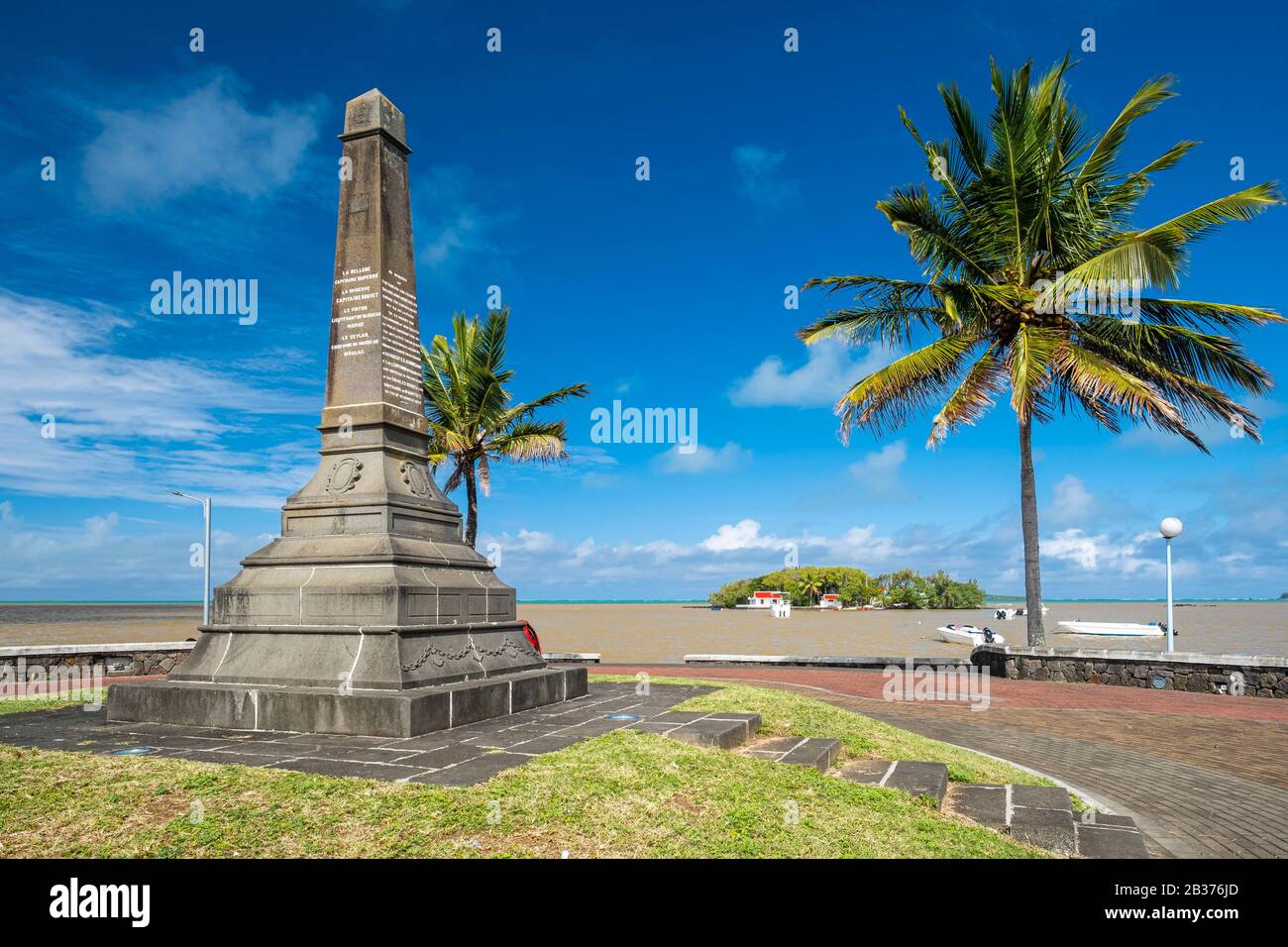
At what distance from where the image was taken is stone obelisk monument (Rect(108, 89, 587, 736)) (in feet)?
24.4

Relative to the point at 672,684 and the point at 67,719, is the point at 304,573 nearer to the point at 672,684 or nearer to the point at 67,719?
the point at 67,719

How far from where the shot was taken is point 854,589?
98000 millimetres

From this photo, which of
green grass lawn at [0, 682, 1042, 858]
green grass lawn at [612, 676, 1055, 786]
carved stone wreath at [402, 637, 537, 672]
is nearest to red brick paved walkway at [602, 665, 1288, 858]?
green grass lawn at [612, 676, 1055, 786]

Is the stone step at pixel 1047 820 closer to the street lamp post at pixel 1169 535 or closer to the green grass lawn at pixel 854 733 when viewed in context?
the green grass lawn at pixel 854 733

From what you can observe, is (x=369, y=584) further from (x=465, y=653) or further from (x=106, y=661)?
(x=106, y=661)

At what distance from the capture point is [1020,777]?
7.36 metres

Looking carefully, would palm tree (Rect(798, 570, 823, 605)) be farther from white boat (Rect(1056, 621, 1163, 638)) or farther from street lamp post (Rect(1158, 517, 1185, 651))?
street lamp post (Rect(1158, 517, 1185, 651))

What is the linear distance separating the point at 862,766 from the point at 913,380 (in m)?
11.3

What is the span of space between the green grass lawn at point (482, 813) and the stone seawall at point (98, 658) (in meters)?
10.1

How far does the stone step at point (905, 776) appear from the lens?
6129 mm

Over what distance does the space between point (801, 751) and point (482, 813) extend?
3.40 metres

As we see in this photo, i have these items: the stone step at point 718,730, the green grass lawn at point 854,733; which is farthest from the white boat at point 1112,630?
the stone step at point 718,730
